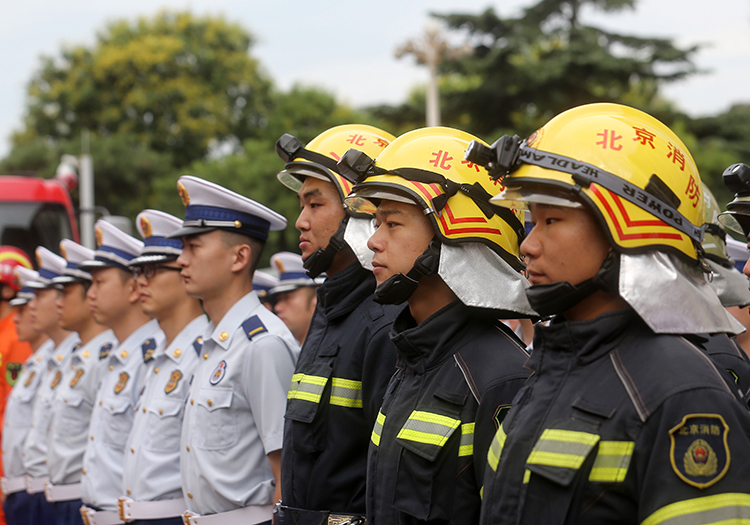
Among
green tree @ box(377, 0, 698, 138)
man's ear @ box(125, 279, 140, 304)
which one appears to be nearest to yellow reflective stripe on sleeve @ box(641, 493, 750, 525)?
man's ear @ box(125, 279, 140, 304)

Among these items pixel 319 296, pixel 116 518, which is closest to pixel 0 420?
pixel 116 518

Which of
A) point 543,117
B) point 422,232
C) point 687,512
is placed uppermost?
point 543,117

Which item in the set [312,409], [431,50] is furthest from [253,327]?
[431,50]

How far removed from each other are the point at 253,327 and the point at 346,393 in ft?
3.30

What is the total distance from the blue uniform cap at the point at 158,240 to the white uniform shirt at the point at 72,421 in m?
1.16

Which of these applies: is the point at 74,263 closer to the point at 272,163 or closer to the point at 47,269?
the point at 47,269

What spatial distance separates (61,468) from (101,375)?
2.36ft

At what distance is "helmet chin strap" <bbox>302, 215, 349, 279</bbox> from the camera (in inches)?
158

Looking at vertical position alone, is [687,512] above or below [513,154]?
below

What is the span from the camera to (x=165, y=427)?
15.8ft

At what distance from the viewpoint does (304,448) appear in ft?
11.8

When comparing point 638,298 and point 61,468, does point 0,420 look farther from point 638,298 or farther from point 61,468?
point 638,298

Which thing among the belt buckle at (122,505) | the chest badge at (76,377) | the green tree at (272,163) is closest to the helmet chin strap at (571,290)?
the belt buckle at (122,505)

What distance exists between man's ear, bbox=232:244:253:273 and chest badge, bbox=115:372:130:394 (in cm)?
142
